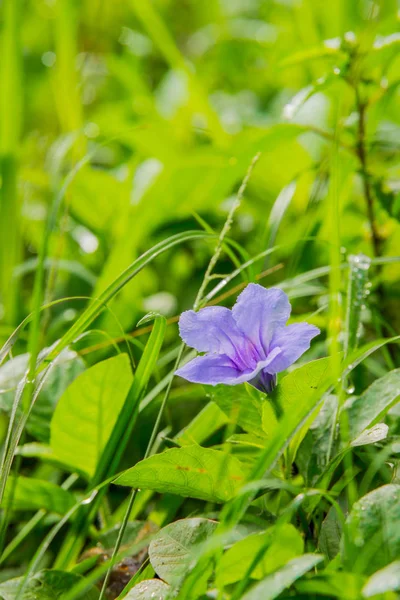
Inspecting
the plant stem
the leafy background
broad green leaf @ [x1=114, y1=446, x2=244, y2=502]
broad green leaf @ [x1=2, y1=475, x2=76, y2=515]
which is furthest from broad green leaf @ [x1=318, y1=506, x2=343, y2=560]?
the plant stem

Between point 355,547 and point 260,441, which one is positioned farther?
point 260,441

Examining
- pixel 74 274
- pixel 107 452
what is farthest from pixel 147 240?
pixel 107 452

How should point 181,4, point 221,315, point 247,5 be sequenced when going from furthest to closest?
point 181,4, point 247,5, point 221,315

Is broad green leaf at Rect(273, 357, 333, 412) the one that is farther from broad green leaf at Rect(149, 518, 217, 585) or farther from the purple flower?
broad green leaf at Rect(149, 518, 217, 585)


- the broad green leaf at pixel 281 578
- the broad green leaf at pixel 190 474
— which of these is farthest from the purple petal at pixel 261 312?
the broad green leaf at pixel 281 578

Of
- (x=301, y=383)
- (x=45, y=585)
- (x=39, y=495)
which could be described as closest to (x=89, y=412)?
(x=39, y=495)

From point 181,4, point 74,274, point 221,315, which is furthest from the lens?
point 181,4

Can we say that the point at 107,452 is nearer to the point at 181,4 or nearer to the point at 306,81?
the point at 306,81
